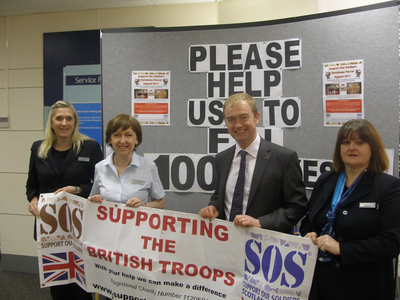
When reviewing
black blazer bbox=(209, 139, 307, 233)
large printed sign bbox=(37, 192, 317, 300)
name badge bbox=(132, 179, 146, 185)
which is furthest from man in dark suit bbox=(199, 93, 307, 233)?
name badge bbox=(132, 179, 146, 185)

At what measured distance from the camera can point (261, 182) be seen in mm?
1522

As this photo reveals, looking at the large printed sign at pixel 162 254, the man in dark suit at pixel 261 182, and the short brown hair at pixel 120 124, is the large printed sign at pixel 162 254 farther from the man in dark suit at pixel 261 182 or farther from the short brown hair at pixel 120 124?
the short brown hair at pixel 120 124

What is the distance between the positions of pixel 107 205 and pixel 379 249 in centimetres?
152

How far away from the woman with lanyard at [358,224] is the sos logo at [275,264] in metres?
0.13

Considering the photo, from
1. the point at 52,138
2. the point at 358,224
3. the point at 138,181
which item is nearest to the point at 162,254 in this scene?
the point at 138,181

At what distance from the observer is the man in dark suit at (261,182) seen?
4.84ft

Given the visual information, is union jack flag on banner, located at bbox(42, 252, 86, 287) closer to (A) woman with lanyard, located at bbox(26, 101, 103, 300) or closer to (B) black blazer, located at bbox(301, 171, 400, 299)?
(A) woman with lanyard, located at bbox(26, 101, 103, 300)

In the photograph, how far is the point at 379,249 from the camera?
4.02 feet

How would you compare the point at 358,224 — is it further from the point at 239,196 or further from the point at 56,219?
the point at 56,219

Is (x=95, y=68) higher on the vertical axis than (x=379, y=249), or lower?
higher

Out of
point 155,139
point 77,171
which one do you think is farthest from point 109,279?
point 155,139

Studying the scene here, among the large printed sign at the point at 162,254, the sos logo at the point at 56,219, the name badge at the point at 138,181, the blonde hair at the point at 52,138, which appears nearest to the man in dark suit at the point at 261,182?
the large printed sign at the point at 162,254

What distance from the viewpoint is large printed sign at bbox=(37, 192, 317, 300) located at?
4.51ft

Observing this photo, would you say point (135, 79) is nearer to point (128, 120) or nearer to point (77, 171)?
point (128, 120)
